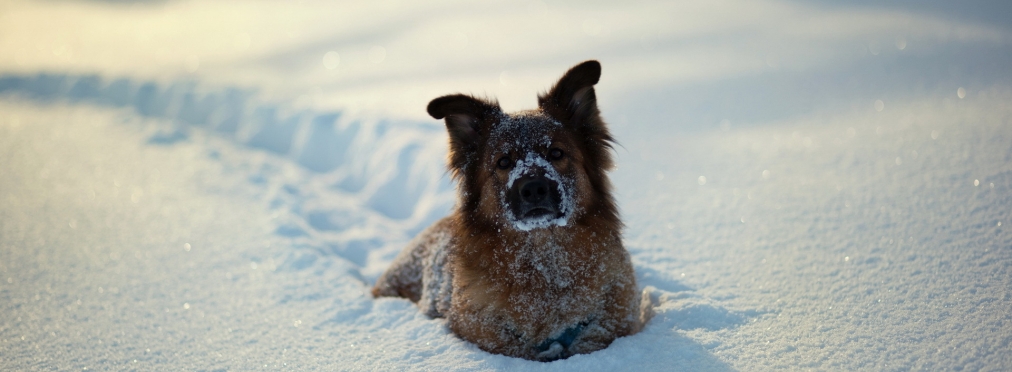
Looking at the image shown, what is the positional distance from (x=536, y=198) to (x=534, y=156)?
1.16 ft

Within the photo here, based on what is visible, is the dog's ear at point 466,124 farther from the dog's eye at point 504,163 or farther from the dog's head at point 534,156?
the dog's eye at point 504,163

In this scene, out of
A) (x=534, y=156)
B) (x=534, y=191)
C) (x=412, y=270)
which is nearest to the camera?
(x=534, y=191)

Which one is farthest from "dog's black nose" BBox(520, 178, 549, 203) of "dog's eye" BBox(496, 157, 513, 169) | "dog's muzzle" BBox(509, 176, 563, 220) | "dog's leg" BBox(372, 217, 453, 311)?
"dog's leg" BBox(372, 217, 453, 311)

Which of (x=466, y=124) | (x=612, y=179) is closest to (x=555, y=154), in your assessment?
(x=466, y=124)

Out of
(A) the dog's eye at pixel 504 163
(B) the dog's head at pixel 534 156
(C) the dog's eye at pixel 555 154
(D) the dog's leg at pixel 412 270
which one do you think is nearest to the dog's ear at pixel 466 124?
(B) the dog's head at pixel 534 156

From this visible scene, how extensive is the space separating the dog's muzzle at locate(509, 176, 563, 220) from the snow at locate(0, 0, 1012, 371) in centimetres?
83

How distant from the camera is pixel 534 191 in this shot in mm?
3432

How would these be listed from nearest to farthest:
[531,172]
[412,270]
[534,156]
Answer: [531,172] < [534,156] < [412,270]

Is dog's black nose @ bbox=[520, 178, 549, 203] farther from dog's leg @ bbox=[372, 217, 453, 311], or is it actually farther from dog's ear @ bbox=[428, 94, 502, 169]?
dog's leg @ bbox=[372, 217, 453, 311]

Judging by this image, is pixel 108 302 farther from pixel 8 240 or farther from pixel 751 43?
pixel 751 43

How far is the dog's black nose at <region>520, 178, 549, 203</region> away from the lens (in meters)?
3.43

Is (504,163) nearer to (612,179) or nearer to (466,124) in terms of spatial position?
(466,124)

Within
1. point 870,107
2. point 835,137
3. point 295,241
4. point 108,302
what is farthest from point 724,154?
point 108,302

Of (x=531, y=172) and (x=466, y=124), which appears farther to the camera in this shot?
(x=466, y=124)
